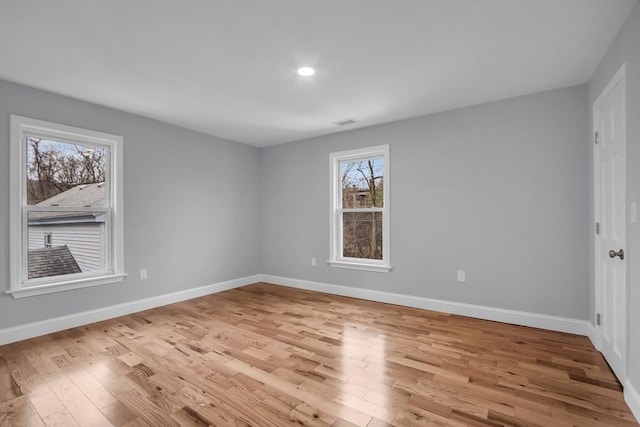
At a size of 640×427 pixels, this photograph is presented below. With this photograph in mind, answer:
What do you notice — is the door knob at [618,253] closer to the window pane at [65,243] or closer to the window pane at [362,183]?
the window pane at [362,183]

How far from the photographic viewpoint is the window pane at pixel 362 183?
4.38m

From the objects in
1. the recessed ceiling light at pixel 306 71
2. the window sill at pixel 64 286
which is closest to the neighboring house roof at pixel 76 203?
the window sill at pixel 64 286

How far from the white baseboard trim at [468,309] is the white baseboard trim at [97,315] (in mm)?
1518

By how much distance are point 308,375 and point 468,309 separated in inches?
86.7

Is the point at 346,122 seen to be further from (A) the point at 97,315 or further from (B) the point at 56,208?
(A) the point at 97,315

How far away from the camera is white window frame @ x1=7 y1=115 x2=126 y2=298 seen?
2.87 metres

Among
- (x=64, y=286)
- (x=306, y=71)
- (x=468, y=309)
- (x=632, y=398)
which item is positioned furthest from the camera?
(x=468, y=309)

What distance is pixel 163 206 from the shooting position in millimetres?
4086

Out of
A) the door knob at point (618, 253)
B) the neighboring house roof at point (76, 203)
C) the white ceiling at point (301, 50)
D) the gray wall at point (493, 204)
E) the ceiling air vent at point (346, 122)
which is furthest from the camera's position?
the ceiling air vent at point (346, 122)

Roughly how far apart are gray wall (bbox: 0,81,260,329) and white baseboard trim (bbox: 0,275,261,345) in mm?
57

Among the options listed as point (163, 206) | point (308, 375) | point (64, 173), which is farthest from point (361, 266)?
point (64, 173)

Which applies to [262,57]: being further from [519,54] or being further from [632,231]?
[632,231]

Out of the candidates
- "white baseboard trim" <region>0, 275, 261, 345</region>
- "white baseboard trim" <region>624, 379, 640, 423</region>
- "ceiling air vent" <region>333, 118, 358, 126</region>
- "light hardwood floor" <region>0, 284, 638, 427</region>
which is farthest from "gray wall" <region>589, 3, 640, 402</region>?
"white baseboard trim" <region>0, 275, 261, 345</region>

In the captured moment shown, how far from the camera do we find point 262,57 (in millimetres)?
2459
